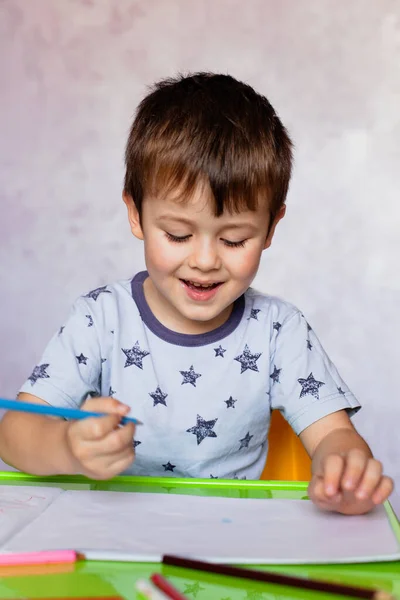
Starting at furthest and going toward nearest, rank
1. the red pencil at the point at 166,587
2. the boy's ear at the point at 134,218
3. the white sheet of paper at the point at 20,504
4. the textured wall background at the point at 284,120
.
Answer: the textured wall background at the point at 284,120, the boy's ear at the point at 134,218, the white sheet of paper at the point at 20,504, the red pencil at the point at 166,587

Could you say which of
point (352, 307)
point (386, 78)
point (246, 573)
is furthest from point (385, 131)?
point (246, 573)

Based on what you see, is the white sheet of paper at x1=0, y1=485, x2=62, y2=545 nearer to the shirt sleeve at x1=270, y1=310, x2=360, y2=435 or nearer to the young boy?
the young boy

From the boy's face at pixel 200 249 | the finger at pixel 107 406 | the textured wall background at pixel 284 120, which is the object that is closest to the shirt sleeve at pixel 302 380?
the boy's face at pixel 200 249

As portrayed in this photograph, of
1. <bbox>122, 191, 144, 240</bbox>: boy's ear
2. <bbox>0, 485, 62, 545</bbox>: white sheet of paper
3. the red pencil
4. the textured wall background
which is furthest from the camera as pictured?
the textured wall background

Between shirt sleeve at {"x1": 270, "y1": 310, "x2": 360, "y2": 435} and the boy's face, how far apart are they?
0.40 ft

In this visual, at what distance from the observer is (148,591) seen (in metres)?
0.50

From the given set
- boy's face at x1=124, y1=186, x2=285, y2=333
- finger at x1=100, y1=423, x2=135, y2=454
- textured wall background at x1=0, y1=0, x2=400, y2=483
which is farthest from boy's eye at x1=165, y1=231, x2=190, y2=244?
textured wall background at x1=0, y1=0, x2=400, y2=483

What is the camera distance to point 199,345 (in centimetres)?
104

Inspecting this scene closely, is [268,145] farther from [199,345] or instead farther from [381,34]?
[381,34]

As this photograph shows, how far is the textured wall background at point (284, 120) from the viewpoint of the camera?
6.71 ft

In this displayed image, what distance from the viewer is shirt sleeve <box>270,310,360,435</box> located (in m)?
0.96

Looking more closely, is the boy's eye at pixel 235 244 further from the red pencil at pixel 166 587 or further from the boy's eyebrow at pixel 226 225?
the red pencil at pixel 166 587

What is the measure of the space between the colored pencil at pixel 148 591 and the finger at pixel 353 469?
0.23 metres

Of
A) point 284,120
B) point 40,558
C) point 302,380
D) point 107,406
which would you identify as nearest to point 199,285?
point 302,380
